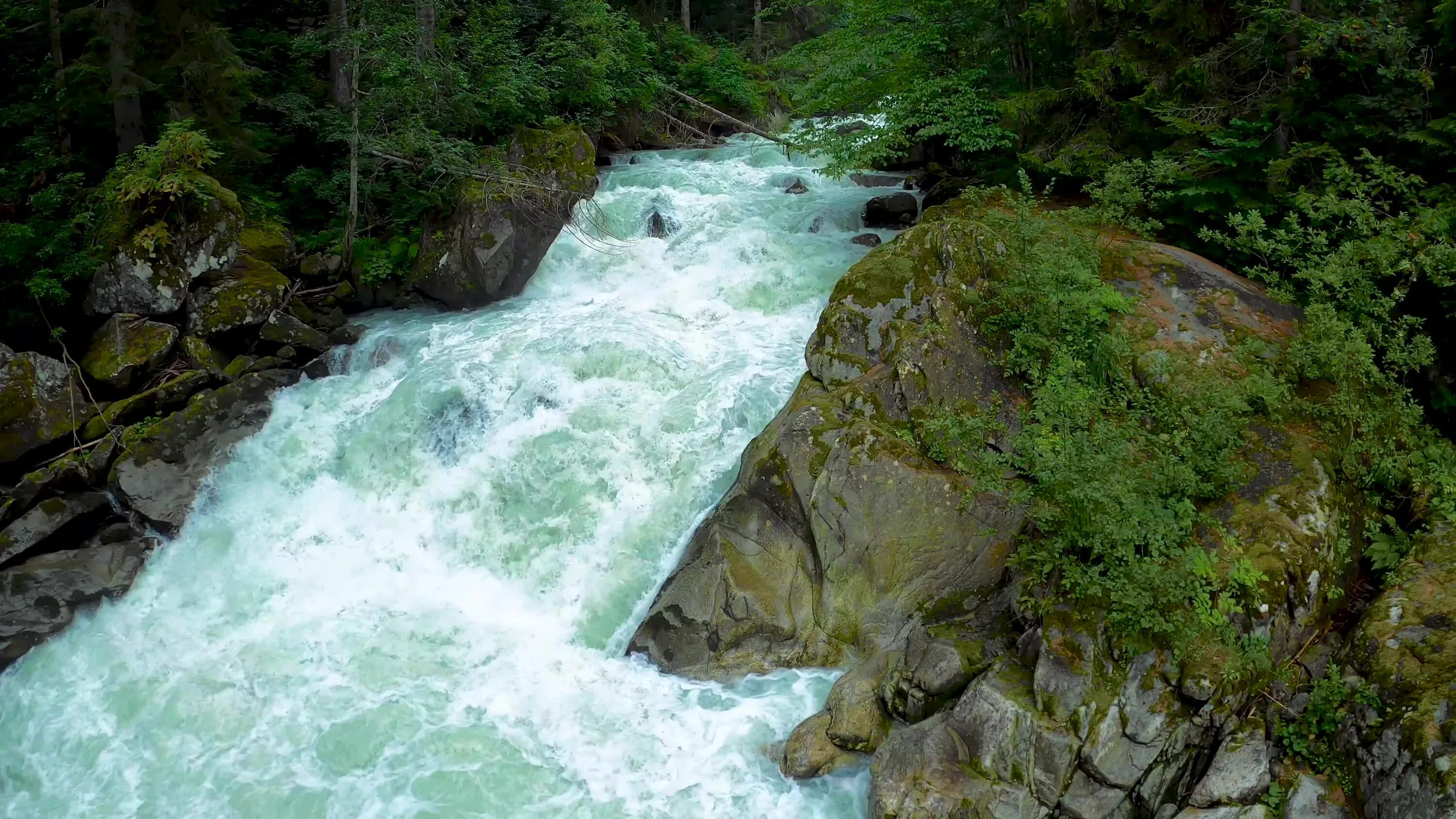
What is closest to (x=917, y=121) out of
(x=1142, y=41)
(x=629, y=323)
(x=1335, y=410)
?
(x=1142, y=41)

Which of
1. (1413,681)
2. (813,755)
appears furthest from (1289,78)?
(813,755)

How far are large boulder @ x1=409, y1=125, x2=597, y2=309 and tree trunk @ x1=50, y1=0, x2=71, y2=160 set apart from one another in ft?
19.8

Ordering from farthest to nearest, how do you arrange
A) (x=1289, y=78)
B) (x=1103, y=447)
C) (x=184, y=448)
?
(x=184, y=448) < (x=1289, y=78) < (x=1103, y=447)

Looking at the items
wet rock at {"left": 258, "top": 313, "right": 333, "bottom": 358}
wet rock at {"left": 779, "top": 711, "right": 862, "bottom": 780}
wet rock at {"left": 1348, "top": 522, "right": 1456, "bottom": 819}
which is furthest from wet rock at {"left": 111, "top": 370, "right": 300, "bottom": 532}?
wet rock at {"left": 1348, "top": 522, "right": 1456, "bottom": 819}

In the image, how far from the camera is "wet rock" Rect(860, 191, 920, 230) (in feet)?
50.7

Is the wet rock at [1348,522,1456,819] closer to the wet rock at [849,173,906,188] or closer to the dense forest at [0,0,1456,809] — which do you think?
the dense forest at [0,0,1456,809]

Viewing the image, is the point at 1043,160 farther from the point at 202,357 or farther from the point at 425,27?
the point at 202,357

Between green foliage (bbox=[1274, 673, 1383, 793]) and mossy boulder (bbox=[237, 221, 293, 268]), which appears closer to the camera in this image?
green foliage (bbox=[1274, 673, 1383, 793])

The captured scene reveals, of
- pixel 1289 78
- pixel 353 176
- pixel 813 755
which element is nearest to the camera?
pixel 813 755

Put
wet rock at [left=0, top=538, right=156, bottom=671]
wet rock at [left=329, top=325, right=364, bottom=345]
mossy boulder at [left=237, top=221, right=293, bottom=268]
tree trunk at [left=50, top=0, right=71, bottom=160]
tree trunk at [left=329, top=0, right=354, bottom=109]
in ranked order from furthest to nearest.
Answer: tree trunk at [left=329, top=0, right=354, bottom=109]
tree trunk at [left=50, top=0, right=71, bottom=160]
mossy boulder at [left=237, top=221, right=293, bottom=268]
wet rock at [left=329, top=325, right=364, bottom=345]
wet rock at [left=0, top=538, right=156, bottom=671]

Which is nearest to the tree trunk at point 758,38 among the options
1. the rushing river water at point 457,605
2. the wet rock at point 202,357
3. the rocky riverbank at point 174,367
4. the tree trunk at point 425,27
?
the tree trunk at point 425,27

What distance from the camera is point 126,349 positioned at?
12.1m

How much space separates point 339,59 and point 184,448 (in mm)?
8566

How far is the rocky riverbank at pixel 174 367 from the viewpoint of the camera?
10305mm
